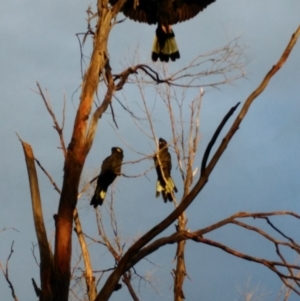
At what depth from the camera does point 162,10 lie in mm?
8555

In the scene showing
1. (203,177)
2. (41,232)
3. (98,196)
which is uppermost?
(98,196)

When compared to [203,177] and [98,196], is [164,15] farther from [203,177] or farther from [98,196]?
[203,177]

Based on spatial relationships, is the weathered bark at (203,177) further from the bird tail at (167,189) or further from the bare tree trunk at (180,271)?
the bird tail at (167,189)

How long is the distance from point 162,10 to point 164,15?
0.07 m

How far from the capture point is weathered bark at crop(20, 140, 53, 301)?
11.1 ft

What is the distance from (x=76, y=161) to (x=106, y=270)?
7.05 feet

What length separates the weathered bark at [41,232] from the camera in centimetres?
339

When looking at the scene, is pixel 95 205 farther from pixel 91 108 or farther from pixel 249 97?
pixel 249 97

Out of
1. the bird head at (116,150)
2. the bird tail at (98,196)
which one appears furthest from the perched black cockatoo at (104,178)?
the bird head at (116,150)

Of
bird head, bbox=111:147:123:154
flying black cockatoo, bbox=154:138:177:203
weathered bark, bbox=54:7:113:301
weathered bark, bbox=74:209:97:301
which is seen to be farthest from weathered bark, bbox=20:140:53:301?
bird head, bbox=111:147:123:154

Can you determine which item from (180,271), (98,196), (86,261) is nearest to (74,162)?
(86,261)

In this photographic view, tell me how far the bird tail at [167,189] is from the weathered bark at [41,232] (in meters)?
3.37

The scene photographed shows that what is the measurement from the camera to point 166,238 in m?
3.03

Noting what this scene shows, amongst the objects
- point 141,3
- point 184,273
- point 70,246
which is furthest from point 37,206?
point 141,3
